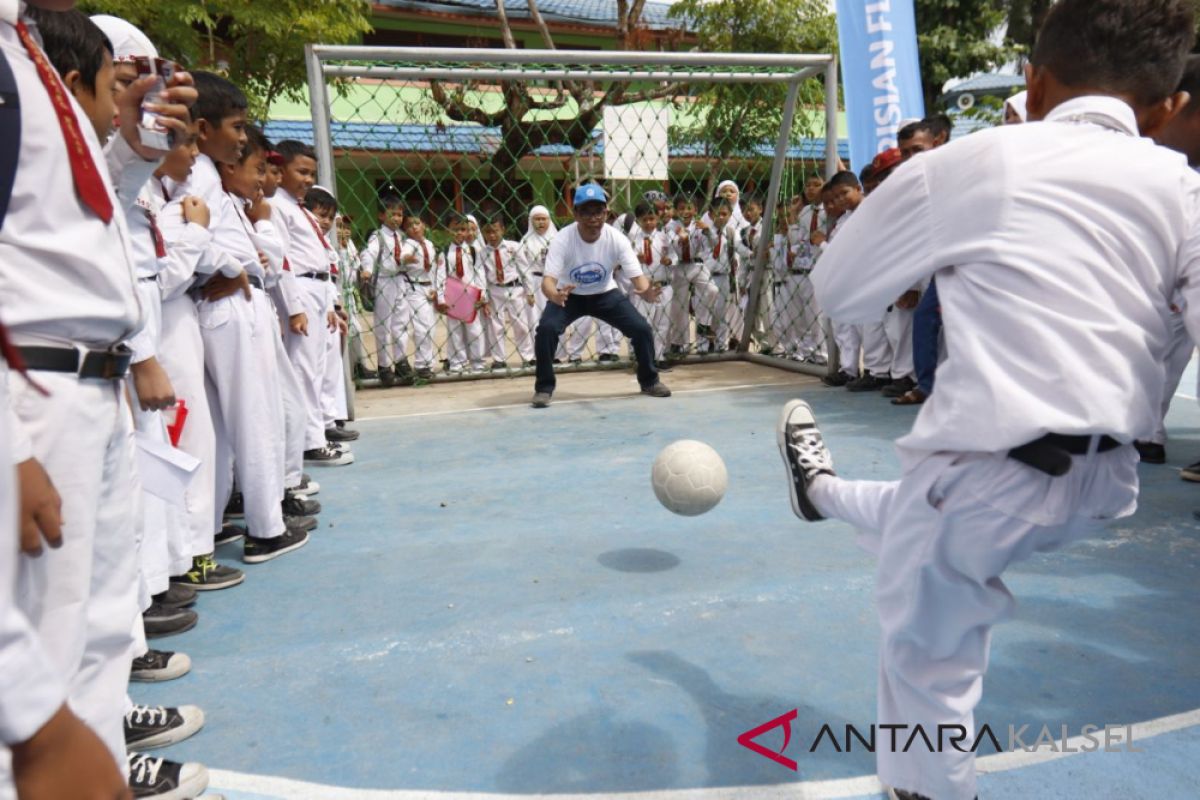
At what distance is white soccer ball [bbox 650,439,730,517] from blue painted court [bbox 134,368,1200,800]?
9.8 inches

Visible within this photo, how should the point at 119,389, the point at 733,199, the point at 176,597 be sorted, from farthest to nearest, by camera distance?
the point at 733,199
the point at 176,597
the point at 119,389

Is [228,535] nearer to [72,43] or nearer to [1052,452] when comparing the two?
[72,43]

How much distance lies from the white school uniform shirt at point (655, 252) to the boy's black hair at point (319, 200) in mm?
3972

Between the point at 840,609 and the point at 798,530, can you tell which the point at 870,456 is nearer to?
the point at 798,530

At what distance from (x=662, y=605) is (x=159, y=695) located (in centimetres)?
138

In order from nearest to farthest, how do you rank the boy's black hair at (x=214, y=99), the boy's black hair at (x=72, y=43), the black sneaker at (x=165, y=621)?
the boy's black hair at (x=72, y=43)
the black sneaker at (x=165, y=621)
the boy's black hair at (x=214, y=99)

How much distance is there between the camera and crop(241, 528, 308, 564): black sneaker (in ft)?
10.6

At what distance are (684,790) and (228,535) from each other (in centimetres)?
240

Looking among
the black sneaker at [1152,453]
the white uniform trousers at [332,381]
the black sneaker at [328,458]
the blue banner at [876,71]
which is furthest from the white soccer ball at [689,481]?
the blue banner at [876,71]

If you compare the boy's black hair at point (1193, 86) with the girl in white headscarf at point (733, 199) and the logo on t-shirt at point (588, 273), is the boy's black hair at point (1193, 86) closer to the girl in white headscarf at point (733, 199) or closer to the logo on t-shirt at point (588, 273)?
the logo on t-shirt at point (588, 273)

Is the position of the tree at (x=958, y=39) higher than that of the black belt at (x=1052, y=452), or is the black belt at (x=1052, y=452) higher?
the tree at (x=958, y=39)

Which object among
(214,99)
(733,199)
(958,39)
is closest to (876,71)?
(733,199)

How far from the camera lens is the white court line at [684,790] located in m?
1.78

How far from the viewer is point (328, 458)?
4.73 meters
